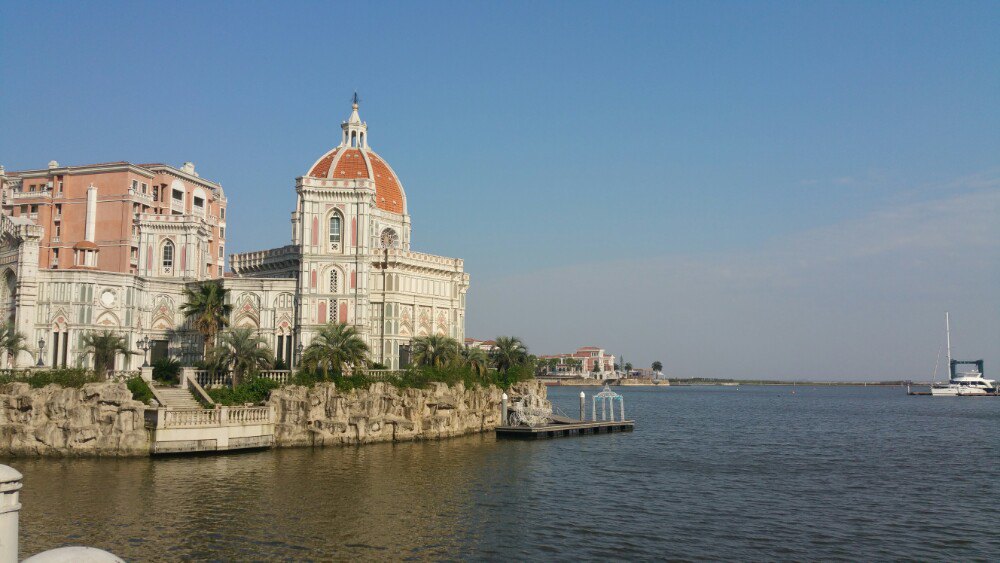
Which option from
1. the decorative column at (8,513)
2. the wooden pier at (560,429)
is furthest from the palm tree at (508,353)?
the decorative column at (8,513)

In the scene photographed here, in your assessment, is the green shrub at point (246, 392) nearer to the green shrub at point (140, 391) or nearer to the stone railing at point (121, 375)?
the green shrub at point (140, 391)

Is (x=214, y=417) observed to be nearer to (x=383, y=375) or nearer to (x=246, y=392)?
(x=246, y=392)

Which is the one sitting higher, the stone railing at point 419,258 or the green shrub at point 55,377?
the stone railing at point 419,258

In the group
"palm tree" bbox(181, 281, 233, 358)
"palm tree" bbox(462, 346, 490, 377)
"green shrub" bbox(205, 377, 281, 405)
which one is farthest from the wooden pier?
"palm tree" bbox(181, 281, 233, 358)

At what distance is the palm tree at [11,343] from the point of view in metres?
54.7

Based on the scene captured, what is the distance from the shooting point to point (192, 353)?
6938cm

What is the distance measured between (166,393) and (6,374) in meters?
9.40

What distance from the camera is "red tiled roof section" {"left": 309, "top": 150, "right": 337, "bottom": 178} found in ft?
244

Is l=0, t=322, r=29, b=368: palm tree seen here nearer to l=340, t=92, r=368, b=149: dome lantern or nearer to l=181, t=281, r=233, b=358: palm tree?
l=181, t=281, r=233, b=358: palm tree

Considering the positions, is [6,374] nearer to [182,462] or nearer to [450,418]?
[182,462]

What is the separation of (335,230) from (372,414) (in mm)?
19708

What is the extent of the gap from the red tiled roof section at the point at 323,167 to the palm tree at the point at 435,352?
19.9 meters

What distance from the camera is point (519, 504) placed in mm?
35219

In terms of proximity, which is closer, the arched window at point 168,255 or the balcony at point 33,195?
the arched window at point 168,255
